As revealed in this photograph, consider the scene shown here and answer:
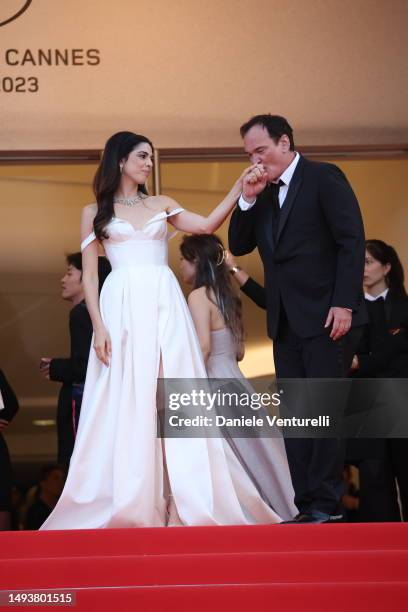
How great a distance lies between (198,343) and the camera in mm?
5074

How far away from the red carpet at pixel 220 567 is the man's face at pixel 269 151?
152 centimetres

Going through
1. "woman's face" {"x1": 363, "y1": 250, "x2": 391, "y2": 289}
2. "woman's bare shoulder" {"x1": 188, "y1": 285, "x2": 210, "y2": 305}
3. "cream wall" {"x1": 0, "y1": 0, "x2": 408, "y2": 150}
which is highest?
"cream wall" {"x1": 0, "y1": 0, "x2": 408, "y2": 150}

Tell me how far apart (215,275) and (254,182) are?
3.78 feet

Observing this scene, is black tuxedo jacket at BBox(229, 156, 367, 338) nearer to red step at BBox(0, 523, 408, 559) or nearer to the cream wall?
red step at BBox(0, 523, 408, 559)

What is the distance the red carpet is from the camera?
355 cm

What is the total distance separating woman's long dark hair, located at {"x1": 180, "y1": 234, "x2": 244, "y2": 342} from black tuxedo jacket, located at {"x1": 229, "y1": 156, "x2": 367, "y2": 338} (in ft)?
3.21

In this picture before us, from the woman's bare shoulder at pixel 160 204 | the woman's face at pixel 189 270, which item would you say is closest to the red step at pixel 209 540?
the woman's bare shoulder at pixel 160 204

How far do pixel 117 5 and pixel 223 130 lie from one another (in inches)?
39.5

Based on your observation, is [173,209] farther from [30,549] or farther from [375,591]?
[375,591]

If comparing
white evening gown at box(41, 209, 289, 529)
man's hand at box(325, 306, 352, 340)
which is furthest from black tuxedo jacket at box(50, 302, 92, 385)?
man's hand at box(325, 306, 352, 340)

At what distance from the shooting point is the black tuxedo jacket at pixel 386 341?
552cm

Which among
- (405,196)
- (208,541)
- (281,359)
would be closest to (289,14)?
(405,196)

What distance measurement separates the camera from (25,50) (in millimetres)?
6914

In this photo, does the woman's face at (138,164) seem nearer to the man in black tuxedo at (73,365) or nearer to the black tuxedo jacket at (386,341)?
the man in black tuxedo at (73,365)
